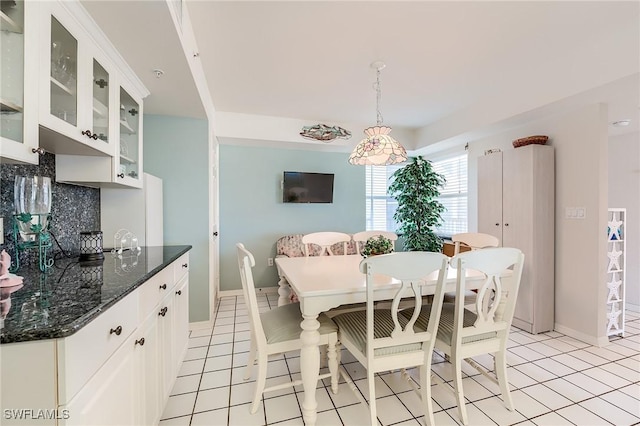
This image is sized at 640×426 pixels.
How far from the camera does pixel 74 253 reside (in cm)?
190

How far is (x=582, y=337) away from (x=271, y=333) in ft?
9.47

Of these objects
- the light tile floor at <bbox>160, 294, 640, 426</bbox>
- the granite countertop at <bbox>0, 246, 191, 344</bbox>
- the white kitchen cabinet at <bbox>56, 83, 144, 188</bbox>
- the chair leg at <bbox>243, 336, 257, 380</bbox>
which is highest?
the white kitchen cabinet at <bbox>56, 83, 144, 188</bbox>

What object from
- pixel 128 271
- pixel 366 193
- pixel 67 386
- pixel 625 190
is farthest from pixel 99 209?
pixel 625 190

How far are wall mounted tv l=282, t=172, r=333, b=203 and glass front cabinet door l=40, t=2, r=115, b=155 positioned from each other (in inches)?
104

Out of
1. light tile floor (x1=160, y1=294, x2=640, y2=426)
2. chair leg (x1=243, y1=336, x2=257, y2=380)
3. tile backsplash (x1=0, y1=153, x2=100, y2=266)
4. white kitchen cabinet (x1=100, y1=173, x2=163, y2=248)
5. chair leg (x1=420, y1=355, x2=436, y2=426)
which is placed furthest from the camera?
white kitchen cabinet (x1=100, y1=173, x2=163, y2=248)

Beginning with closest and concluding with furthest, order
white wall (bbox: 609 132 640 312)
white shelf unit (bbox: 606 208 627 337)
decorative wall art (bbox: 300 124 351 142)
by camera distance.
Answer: white shelf unit (bbox: 606 208 627 337) → white wall (bbox: 609 132 640 312) → decorative wall art (bbox: 300 124 351 142)

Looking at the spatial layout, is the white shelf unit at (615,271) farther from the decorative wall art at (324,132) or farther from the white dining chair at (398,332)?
the decorative wall art at (324,132)

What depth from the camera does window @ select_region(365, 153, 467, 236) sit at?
4.48 m

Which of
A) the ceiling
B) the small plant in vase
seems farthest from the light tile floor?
the ceiling

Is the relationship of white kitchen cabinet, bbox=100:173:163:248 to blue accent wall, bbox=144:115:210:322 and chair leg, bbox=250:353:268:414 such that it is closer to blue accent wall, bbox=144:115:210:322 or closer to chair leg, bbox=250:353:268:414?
blue accent wall, bbox=144:115:210:322

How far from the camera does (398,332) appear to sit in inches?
59.2

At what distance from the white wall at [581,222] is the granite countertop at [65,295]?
137 inches

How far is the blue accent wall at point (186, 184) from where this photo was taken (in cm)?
284

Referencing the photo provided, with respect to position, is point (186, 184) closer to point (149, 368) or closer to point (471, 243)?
point (149, 368)
